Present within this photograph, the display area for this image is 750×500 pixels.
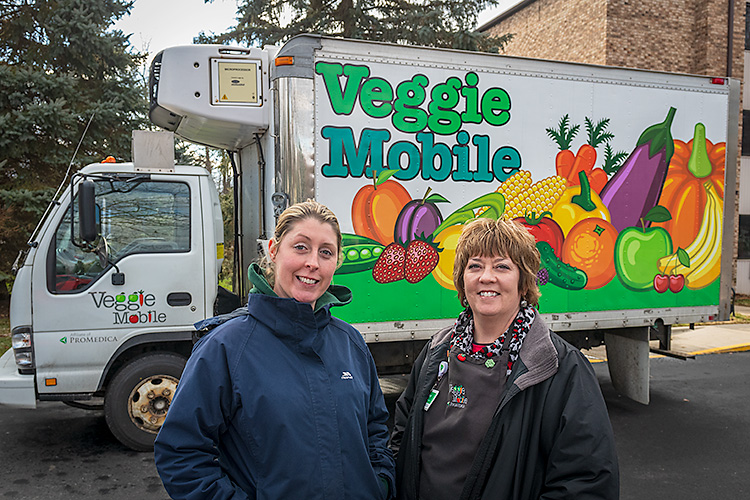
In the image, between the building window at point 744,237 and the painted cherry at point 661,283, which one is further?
the building window at point 744,237

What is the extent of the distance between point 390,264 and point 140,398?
7.97ft

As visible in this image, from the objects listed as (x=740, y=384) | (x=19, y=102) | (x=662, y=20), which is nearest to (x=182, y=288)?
(x=740, y=384)

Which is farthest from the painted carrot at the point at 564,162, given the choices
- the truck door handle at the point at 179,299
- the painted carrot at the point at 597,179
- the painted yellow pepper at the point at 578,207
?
the truck door handle at the point at 179,299

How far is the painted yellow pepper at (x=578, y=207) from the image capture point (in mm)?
5477

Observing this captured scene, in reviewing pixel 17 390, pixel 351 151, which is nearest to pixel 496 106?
pixel 351 151

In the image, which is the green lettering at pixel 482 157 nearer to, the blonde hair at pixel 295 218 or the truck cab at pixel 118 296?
the truck cab at pixel 118 296

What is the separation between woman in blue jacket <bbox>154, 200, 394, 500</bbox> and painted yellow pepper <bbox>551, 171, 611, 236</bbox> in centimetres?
392

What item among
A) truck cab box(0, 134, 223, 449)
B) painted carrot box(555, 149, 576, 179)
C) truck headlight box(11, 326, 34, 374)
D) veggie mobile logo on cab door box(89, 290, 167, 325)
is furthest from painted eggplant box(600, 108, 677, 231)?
truck headlight box(11, 326, 34, 374)

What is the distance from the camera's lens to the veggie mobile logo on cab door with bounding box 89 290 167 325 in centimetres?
496

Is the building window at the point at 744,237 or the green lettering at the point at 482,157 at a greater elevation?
the green lettering at the point at 482,157

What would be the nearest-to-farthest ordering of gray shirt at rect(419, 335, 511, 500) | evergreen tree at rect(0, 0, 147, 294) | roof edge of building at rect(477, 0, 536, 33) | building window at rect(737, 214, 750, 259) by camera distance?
A: 1. gray shirt at rect(419, 335, 511, 500)
2. evergreen tree at rect(0, 0, 147, 294)
3. building window at rect(737, 214, 750, 259)
4. roof edge of building at rect(477, 0, 536, 33)

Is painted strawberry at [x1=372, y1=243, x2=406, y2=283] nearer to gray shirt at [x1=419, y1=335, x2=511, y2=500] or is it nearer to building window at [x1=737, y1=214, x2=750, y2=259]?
gray shirt at [x1=419, y1=335, x2=511, y2=500]

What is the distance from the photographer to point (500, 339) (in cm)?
210

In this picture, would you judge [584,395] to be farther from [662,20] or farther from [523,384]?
[662,20]
